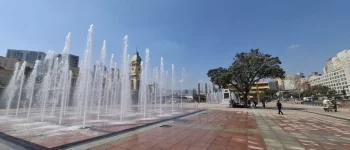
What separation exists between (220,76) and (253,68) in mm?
5514

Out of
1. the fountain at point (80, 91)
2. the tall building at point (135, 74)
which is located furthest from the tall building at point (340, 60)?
the fountain at point (80, 91)

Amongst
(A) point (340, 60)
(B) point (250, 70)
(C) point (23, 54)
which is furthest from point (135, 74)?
(A) point (340, 60)

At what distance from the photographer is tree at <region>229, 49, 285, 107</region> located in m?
27.8

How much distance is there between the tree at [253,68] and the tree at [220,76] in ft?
2.76

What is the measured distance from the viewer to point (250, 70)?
1117 inches

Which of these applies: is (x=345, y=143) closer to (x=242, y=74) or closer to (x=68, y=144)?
(x=68, y=144)

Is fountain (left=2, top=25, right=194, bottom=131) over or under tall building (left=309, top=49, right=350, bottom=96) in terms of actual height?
under

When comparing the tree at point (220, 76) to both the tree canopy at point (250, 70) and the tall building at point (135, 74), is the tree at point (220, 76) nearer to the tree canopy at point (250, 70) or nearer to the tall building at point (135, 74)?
the tree canopy at point (250, 70)

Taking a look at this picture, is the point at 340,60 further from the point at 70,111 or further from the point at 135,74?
the point at 70,111

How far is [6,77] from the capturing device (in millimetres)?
44781

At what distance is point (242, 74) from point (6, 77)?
57.9m

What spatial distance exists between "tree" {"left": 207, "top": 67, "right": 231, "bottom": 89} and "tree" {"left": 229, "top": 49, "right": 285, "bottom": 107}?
2.76 feet

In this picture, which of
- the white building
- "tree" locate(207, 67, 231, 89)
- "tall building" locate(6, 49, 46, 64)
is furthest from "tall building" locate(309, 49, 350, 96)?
"tall building" locate(6, 49, 46, 64)

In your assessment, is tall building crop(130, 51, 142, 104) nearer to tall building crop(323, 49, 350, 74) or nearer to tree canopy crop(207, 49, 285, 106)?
tree canopy crop(207, 49, 285, 106)
